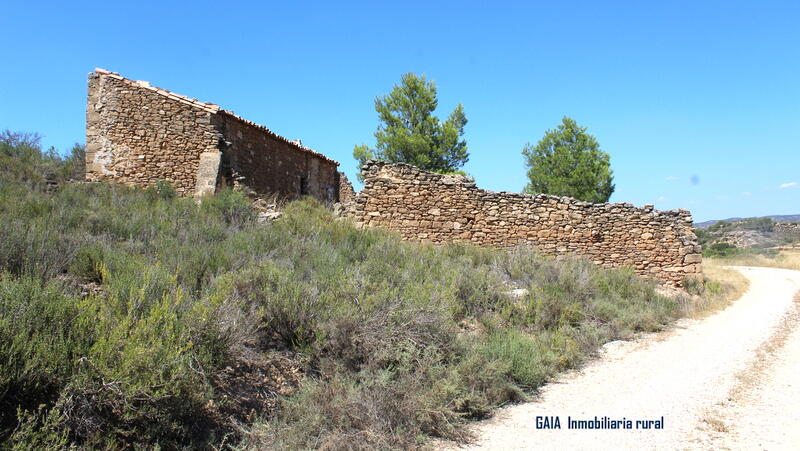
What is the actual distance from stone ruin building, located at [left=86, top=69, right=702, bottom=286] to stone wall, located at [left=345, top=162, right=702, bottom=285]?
0.08 ft

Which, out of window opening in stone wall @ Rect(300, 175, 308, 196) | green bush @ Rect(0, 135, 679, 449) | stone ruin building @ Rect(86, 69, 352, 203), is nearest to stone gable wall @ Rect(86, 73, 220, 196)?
stone ruin building @ Rect(86, 69, 352, 203)

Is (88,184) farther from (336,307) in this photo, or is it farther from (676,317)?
(676,317)

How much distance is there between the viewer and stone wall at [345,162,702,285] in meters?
12.2

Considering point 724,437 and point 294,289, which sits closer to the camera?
point 724,437

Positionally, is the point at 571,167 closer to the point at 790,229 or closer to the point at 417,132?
the point at 417,132

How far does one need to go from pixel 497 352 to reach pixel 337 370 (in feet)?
6.30

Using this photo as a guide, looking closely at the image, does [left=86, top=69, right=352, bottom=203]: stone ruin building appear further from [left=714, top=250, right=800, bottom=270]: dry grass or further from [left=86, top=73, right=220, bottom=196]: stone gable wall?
[left=714, top=250, right=800, bottom=270]: dry grass

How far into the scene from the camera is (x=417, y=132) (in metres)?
Answer: 24.8

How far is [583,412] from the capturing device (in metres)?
4.69

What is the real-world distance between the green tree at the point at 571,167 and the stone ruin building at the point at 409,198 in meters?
12.5

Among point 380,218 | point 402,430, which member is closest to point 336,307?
point 402,430

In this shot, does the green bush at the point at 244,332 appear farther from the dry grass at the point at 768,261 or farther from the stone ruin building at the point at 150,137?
the dry grass at the point at 768,261

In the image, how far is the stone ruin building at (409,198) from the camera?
1188 cm

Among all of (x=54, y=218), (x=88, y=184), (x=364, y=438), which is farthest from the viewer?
(x=88, y=184)
